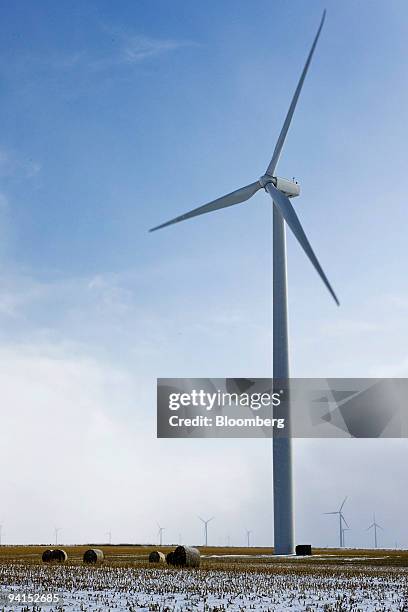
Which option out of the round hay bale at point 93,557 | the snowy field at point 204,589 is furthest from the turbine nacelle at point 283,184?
the snowy field at point 204,589

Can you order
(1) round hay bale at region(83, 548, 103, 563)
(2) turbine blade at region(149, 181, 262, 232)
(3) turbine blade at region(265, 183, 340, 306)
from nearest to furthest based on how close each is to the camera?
(1) round hay bale at region(83, 548, 103, 563)
(3) turbine blade at region(265, 183, 340, 306)
(2) turbine blade at region(149, 181, 262, 232)

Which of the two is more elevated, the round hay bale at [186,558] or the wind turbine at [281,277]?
the wind turbine at [281,277]

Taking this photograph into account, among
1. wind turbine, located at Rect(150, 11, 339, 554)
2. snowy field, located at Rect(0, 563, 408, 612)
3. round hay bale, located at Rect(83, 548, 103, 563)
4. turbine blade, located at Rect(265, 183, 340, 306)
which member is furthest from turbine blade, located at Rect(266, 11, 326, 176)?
snowy field, located at Rect(0, 563, 408, 612)

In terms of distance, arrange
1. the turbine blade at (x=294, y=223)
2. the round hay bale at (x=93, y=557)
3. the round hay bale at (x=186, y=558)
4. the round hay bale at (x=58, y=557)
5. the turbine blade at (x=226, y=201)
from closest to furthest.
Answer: the round hay bale at (x=186, y=558) < the round hay bale at (x=93, y=557) < the round hay bale at (x=58, y=557) < the turbine blade at (x=294, y=223) < the turbine blade at (x=226, y=201)

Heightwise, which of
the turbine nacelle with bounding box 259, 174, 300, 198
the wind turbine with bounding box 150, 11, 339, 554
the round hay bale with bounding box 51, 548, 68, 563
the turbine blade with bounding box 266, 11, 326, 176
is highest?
the turbine blade with bounding box 266, 11, 326, 176

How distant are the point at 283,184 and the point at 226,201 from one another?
7737 millimetres

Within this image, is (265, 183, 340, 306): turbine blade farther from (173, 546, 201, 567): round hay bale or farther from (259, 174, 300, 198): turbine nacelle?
(173, 546, 201, 567): round hay bale

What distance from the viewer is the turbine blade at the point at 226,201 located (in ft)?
274

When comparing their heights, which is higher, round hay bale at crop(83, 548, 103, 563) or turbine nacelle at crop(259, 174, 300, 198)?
turbine nacelle at crop(259, 174, 300, 198)

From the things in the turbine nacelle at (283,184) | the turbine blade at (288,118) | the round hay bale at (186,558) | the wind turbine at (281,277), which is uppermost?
the turbine blade at (288,118)

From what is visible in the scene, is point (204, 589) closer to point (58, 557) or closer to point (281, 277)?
point (58, 557)

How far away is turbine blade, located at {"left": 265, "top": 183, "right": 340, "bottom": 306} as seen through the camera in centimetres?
7061

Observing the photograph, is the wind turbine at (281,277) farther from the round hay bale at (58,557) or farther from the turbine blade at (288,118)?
the round hay bale at (58,557)

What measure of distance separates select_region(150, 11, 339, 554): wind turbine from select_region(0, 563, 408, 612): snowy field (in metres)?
32.7
